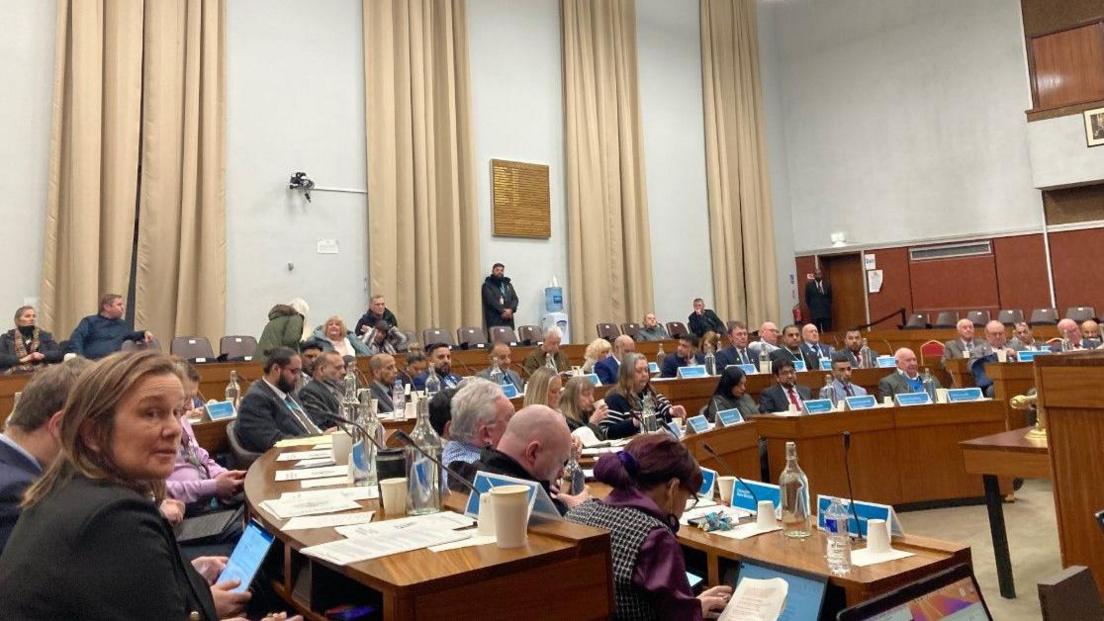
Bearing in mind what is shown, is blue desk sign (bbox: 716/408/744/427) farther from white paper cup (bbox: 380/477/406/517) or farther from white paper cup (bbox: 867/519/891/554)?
white paper cup (bbox: 380/477/406/517)

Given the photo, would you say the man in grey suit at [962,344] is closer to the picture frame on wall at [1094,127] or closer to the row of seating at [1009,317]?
the row of seating at [1009,317]

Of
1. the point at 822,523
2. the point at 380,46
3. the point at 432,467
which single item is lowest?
the point at 822,523

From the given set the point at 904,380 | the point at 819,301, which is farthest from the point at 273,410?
the point at 819,301

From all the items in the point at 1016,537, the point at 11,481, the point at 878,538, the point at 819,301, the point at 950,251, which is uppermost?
the point at 950,251

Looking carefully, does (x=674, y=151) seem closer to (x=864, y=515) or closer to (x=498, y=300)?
(x=498, y=300)

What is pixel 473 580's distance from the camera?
1.35m

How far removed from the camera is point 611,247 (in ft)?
37.5

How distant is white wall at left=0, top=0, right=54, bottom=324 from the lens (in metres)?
7.18

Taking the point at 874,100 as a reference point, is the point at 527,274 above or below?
below

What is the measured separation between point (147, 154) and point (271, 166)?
1260 mm

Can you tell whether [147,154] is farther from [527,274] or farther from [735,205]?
[735,205]

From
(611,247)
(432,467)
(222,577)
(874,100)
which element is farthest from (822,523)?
(874,100)

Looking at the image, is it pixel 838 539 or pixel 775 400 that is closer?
pixel 838 539

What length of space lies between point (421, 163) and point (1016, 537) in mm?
7315
